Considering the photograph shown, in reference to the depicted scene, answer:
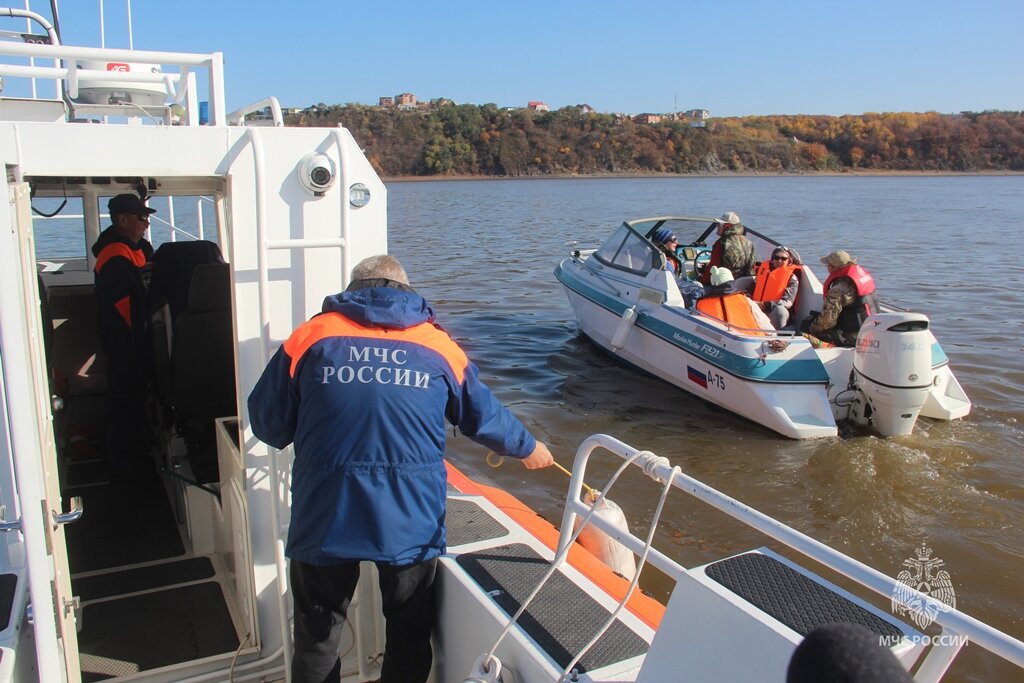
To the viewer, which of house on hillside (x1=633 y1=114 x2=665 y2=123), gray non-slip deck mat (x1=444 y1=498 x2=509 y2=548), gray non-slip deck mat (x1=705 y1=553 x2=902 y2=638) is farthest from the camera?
house on hillside (x1=633 y1=114 x2=665 y2=123)

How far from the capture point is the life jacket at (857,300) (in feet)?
24.9

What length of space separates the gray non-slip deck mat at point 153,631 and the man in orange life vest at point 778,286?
6.50 metres

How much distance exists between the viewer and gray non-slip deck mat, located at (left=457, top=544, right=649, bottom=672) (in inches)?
86.4

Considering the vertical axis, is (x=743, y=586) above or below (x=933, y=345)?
above

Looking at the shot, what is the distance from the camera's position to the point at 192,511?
3.87 m

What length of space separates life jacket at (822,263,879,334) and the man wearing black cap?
612cm

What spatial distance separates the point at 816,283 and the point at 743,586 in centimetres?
737

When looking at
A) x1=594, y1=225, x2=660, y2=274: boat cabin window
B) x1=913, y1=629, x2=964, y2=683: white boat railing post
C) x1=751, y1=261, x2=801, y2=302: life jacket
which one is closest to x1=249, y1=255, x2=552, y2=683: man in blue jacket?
x1=913, y1=629, x2=964, y2=683: white boat railing post

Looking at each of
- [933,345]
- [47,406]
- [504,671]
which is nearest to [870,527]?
[933,345]

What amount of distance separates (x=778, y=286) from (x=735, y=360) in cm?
139

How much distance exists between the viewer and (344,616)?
7.73ft

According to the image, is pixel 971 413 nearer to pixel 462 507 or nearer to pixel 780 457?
pixel 780 457

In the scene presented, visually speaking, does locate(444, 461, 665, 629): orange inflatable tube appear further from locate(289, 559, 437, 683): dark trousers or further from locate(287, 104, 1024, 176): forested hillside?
locate(287, 104, 1024, 176): forested hillside

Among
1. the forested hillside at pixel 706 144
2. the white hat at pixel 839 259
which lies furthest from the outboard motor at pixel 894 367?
the forested hillside at pixel 706 144
